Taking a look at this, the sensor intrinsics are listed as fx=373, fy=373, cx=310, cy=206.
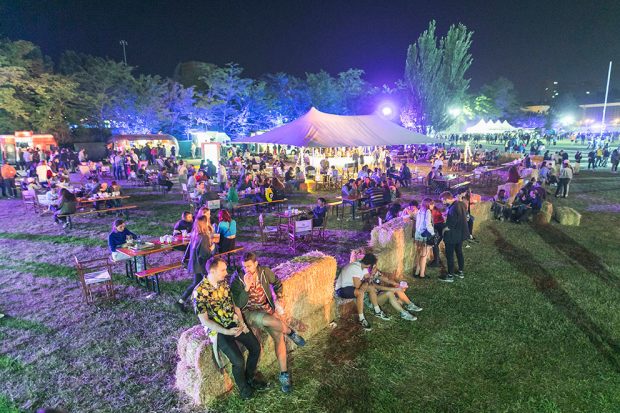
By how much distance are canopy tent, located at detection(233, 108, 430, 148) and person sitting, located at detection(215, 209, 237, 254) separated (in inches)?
335

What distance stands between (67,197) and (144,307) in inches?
253

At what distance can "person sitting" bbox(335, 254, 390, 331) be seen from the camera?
5.36 meters

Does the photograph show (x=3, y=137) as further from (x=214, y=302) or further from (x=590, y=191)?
(x=590, y=191)

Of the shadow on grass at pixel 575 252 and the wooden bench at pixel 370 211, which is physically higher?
the wooden bench at pixel 370 211

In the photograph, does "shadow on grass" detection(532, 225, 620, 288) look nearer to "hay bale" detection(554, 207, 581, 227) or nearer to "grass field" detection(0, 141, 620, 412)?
"grass field" detection(0, 141, 620, 412)

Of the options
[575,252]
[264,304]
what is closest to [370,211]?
[575,252]

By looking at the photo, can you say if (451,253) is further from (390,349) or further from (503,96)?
(503,96)

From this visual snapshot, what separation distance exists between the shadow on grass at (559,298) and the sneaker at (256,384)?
165 inches

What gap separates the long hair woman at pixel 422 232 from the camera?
7055mm

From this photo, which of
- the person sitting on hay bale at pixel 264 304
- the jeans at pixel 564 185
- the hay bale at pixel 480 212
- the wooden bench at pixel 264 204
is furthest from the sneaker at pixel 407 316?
the jeans at pixel 564 185

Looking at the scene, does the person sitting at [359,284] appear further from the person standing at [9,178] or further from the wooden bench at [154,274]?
the person standing at [9,178]

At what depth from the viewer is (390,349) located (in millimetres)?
4855

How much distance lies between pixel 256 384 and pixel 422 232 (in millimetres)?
4278

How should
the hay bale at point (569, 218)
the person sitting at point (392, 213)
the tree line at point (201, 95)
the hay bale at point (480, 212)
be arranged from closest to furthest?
the person sitting at point (392, 213) → the hay bale at point (480, 212) → the hay bale at point (569, 218) → the tree line at point (201, 95)
